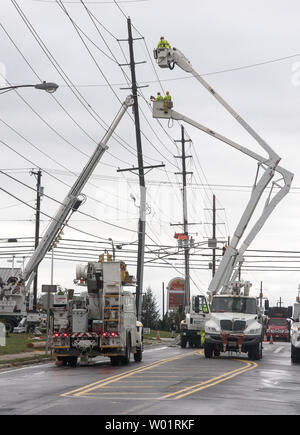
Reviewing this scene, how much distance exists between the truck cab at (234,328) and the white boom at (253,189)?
3.71m

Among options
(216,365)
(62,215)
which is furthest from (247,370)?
(62,215)

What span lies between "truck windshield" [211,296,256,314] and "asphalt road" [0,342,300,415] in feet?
17.9

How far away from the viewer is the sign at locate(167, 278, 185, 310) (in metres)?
71.5

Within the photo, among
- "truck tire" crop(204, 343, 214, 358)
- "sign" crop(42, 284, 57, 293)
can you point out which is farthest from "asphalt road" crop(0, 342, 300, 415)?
"sign" crop(42, 284, 57, 293)

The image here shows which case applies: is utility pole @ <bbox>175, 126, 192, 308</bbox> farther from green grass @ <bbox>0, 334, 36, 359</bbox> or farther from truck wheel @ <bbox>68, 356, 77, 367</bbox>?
truck wheel @ <bbox>68, 356, 77, 367</bbox>

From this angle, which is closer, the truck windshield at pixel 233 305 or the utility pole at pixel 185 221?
the truck windshield at pixel 233 305

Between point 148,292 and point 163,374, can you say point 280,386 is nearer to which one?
point 163,374

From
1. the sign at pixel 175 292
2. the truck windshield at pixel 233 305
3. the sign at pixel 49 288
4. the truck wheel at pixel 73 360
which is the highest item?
the sign at pixel 175 292

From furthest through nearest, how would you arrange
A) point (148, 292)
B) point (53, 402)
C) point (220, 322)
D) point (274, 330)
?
point (148, 292) < point (274, 330) < point (220, 322) < point (53, 402)

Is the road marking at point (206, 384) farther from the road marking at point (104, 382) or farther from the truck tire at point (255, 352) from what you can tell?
the truck tire at point (255, 352)

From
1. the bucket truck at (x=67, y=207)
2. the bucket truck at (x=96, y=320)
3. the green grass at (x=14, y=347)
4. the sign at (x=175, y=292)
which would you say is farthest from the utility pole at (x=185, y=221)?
the bucket truck at (x=96, y=320)

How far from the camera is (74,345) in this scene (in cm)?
2797

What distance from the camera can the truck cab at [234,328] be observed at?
104 feet
